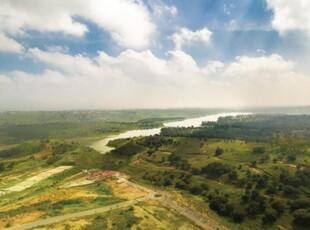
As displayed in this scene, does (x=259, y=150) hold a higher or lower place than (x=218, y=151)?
higher

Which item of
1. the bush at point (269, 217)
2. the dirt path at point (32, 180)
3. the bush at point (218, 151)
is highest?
the bush at point (218, 151)

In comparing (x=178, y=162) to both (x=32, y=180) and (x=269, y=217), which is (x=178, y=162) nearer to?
(x=32, y=180)

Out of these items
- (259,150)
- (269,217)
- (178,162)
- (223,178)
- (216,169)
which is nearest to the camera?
(269,217)

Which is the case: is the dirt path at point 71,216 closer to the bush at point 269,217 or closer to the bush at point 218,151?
the bush at point 269,217

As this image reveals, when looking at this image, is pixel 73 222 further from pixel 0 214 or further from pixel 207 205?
pixel 207 205

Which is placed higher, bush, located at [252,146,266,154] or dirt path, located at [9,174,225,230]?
bush, located at [252,146,266,154]

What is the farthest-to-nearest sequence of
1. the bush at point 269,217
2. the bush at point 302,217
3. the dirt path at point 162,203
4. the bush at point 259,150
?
1. the bush at point 259,150
2. the bush at point 269,217
3. the bush at point 302,217
4. the dirt path at point 162,203

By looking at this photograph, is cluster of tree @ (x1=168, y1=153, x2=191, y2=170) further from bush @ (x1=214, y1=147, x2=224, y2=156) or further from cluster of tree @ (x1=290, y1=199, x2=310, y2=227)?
cluster of tree @ (x1=290, y1=199, x2=310, y2=227)

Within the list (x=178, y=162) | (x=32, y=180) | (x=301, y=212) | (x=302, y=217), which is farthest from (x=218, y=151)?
(x=32, y=180)

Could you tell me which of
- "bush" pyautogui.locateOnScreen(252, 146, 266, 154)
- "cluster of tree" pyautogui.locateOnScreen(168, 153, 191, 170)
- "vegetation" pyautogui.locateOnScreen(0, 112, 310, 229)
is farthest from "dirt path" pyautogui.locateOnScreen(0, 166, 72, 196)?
"bush" pyautogui.locateOnScreen(252, 146, 266, 154)

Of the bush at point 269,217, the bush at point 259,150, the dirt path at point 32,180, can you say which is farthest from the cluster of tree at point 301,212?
the dirt path at point 32,180

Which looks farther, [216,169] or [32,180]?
[32,180]

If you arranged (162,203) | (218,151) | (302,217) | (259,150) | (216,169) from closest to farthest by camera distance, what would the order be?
(302,217) < (162,203) < (216,169) < (259,150) < (218,151)

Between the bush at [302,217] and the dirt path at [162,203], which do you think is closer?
the dirt path at [162,203]
